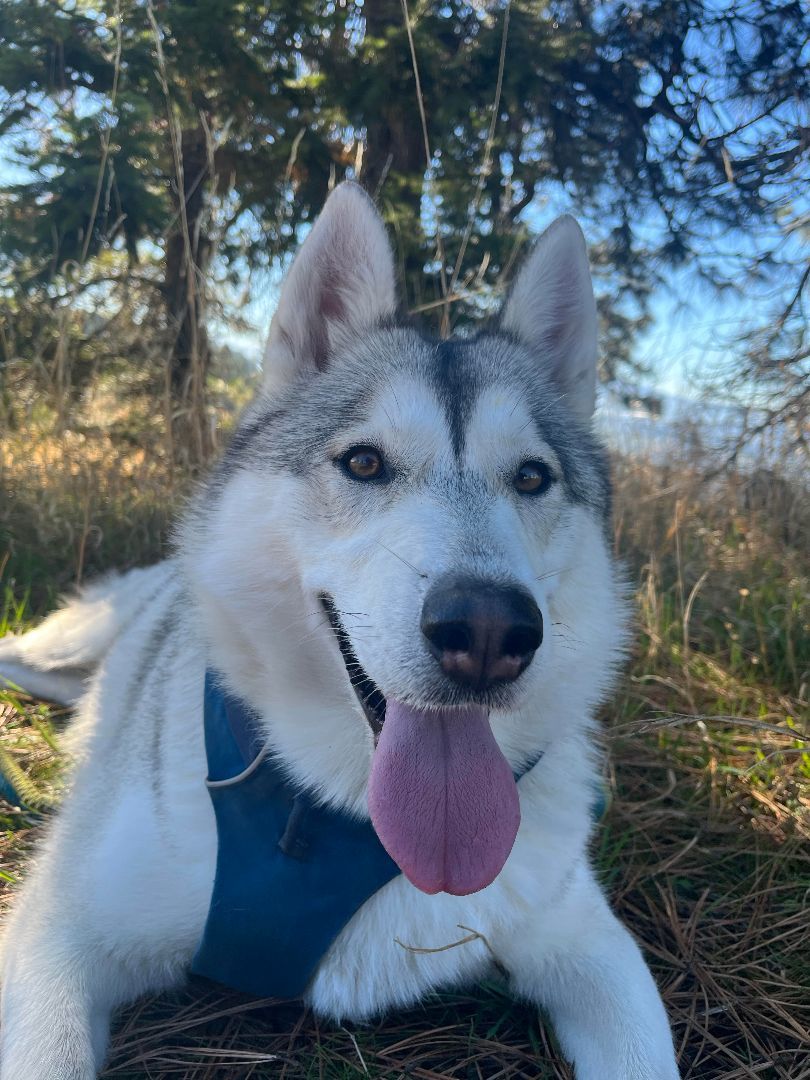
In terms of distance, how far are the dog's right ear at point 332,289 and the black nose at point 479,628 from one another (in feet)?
3.50

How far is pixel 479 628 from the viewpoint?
4.53 feet

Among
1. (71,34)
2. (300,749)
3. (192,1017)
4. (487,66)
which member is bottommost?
(192,1017)

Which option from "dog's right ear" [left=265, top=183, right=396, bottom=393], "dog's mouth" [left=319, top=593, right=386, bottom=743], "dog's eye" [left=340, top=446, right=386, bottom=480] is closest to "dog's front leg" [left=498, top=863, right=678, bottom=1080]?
"dog's mouth" [left=319, top=593, right=386, bottom=743]

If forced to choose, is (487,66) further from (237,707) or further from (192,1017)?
(192,1017)

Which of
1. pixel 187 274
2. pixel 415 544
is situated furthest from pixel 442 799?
pixel 187 274

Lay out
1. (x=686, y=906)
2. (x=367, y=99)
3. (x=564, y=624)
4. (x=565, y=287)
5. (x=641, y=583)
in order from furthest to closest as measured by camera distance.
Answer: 1. (x=367, y=99)
2. (x=641, y=583)
3. (x=565, y=287)
4. (x=686, y=906)
5. (x=564, y=624)

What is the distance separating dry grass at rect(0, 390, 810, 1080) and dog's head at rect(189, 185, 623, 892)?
0.49 metres

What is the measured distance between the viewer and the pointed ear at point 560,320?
90.9 inches

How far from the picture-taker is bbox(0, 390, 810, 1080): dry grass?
1.66m

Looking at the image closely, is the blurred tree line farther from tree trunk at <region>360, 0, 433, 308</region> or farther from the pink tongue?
the pink tongue

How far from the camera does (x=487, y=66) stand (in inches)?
222

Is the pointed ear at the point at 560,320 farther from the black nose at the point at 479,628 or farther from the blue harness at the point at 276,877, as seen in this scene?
the blue harness at the point at 276,877

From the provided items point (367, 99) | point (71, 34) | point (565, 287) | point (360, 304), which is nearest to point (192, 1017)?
point (360, 304)

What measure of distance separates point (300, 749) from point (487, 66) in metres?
5.56
